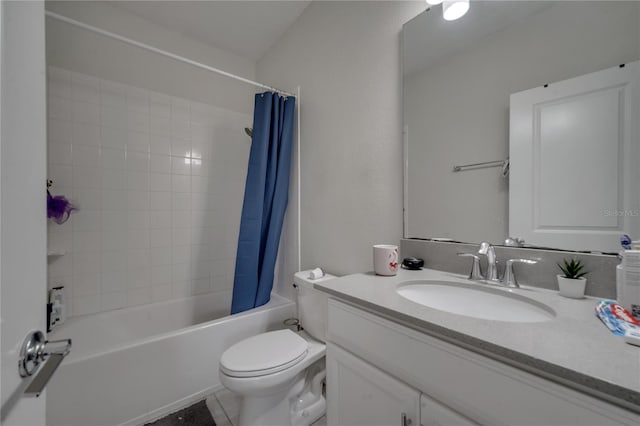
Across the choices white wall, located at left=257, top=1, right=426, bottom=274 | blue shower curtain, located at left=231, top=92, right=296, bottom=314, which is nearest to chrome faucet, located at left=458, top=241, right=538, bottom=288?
white wall, located at left=257, top=1, right=426, bottom=274

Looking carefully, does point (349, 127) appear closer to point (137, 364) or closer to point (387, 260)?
point (387, 260)

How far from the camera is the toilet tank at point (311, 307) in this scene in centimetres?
131

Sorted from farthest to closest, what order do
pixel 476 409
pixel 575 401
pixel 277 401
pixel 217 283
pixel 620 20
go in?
pixel 217 283 → pixel 277 401 → pixel 620 20 → pixel 476 409 → pixel 575 401

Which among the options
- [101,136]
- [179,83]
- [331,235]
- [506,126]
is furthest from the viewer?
[179,83]

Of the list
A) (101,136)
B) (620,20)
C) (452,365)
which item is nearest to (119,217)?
(101,136)

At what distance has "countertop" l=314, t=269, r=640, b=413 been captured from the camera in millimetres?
380

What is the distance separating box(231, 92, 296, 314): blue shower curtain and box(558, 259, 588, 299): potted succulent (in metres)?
1.45

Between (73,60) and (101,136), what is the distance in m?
0.48

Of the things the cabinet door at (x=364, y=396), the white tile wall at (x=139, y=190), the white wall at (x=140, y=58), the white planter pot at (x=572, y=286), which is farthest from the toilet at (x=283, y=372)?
the white wall at (x=140, y=58)

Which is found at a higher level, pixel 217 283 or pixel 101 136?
pixel 101 136

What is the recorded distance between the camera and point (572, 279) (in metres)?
0.71

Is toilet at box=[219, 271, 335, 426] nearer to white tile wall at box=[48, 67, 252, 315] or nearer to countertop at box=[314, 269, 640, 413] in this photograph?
countertop at box=[314, 269, 640, 413]

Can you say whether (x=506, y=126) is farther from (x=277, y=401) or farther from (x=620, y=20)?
(x=277, y=401)

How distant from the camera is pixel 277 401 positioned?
1.14 m
